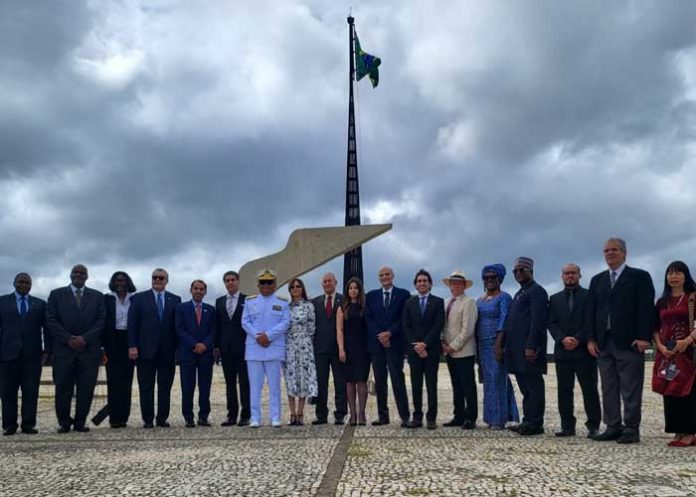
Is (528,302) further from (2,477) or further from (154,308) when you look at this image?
(2,477)

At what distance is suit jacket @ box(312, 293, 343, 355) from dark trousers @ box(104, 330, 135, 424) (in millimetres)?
2038

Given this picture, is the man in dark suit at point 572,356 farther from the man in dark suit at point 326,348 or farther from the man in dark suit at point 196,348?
the man in dark suit at point 196,348

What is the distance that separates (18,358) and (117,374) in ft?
3.22

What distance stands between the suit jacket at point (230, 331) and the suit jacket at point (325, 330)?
0.81 m

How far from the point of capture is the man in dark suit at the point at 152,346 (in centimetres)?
756

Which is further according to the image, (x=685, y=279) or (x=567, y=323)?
(x=567, y=323)

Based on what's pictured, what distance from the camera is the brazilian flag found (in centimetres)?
1923

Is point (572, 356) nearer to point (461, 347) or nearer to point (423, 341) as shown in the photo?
point (461, 347)

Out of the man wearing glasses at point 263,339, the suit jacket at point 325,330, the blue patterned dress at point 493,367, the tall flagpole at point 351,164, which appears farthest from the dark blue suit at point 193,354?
the tall flagpole at point 351,164

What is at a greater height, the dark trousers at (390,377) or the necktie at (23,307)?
the necktie at (23,307)

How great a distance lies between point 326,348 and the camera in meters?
7.46

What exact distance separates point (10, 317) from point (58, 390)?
882 millimetres

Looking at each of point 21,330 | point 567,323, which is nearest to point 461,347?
point 567,323

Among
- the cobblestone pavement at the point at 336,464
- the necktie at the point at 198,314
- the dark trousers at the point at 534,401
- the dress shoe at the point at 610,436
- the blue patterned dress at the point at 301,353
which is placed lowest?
the dress shoe at the point at 610,436
